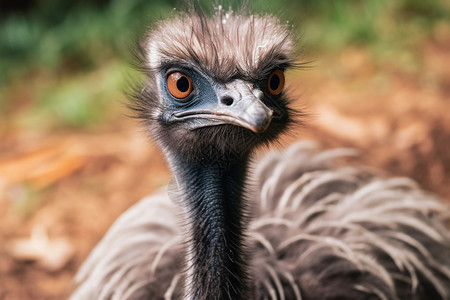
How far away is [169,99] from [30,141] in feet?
7.23

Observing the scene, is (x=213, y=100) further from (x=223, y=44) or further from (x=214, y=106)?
(x=223, y=44)

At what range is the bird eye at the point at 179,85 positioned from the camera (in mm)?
1615

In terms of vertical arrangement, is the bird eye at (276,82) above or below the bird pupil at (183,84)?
below

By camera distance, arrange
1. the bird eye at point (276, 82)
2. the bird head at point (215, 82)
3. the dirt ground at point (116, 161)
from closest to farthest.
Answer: the bird head at point (215, 82) → the bird eye at point (276, 82) → the dirt ground at point (116, 161)

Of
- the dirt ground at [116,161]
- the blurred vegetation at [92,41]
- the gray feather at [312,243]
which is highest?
the blurred vegetation at [92,41]

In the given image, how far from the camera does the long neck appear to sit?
5.31ft

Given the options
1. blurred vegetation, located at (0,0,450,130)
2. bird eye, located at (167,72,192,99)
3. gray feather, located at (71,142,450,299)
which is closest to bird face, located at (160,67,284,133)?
bird eye, located at (167,72,192,99)

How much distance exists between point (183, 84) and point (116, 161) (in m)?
1.76

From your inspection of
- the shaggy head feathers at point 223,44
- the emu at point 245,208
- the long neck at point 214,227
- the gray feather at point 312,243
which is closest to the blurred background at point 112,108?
the shaggy head feathers at point 223,44

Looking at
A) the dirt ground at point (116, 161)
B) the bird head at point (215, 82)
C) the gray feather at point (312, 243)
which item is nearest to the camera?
the bird head at point (215, 82)

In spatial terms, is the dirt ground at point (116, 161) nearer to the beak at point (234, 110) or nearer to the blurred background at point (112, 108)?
the blurred background at point (112, 108)

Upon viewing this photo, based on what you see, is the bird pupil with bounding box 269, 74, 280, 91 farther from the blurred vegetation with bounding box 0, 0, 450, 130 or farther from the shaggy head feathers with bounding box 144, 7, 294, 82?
the blurred vegetation with bounding box 0, 0, 450, 130

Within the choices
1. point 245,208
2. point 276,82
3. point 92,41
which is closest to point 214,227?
A: point 245,208

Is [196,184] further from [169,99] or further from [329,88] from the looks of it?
[329,88]
